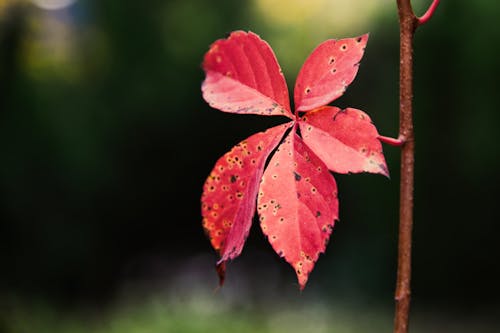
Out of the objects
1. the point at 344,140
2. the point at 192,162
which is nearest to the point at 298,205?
the point at 344,140

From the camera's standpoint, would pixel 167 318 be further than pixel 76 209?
No

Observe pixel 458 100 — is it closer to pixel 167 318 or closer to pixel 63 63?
pixel 167 318

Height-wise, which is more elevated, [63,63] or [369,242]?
[63,63]

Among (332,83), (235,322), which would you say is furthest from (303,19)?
(332,83)

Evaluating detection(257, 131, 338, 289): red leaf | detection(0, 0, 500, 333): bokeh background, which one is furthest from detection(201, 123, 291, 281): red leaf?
detection(0, 0, 500, 333): bokeh background

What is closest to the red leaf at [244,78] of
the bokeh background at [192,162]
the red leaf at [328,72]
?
the red leaf at [328,72]

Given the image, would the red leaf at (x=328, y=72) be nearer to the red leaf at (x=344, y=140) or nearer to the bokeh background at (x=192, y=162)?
the red leaf at (x=344, y=140)

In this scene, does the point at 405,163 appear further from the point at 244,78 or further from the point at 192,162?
the point at 192,162
